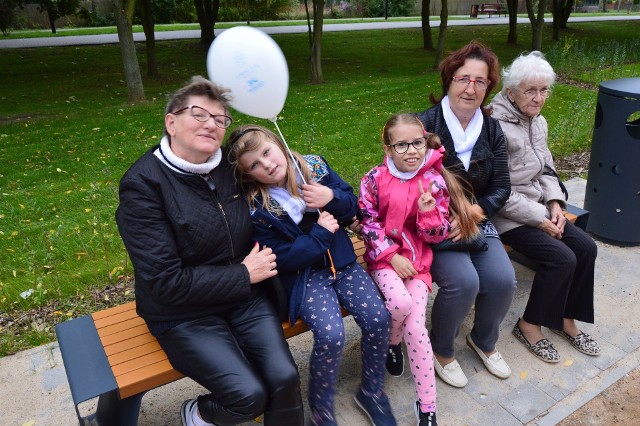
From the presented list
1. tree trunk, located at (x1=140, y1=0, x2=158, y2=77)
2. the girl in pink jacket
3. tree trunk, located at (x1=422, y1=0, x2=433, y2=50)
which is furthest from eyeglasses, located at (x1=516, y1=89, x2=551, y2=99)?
tree trunk, located at (x1=422, y1=0, x2=433, y2=50)

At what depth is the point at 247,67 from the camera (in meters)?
2.60

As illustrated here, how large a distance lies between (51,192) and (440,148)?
14.3ft

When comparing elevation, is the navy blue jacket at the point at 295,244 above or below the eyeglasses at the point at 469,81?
below

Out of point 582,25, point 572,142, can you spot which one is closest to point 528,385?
point 572,142

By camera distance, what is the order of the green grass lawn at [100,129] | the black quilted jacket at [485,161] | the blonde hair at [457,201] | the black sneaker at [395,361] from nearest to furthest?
1. the blonde hair at [457,201]
2. the black sneaker at [395,361]
3. the black quilted jacket at [485,161]
4. the green grass lawn at [100,129]

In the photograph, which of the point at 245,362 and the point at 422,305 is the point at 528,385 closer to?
the point at 422,305

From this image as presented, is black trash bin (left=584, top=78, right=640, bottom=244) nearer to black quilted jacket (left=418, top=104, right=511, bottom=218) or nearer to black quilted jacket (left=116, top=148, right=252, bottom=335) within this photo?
black quilted jacket (left=418, top=104, right=511, bottom=218)

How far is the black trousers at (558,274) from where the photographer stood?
10.2 feet

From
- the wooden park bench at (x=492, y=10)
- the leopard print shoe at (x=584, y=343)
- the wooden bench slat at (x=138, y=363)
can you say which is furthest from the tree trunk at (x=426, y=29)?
the wooden park bench at (x=492, y=10)

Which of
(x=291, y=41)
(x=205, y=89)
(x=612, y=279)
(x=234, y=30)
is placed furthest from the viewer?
(x=291, y=41)

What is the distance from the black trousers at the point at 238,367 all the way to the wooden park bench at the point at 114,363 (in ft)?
0.38

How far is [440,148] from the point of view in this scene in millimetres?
2895

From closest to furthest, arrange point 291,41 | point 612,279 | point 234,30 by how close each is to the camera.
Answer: point 234,30, point 612,279, point 291,41

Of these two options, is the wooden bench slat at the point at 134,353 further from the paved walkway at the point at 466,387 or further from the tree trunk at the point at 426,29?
the tree trunk at the point at 426,29
